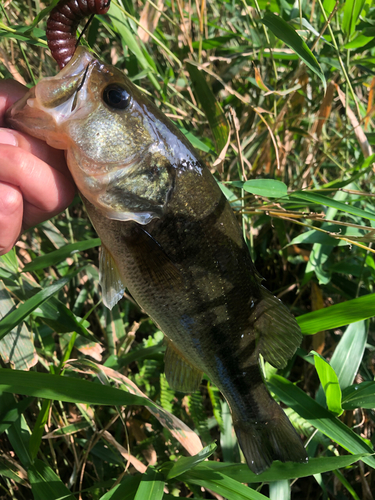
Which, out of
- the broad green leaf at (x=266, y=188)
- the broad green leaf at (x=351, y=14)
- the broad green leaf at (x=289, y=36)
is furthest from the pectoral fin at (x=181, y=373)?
the broad green leaf at (x=351, y=14)

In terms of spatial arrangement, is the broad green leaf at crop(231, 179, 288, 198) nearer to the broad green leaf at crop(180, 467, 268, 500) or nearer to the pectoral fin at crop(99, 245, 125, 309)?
the pectoral fin at crop(99, 245, 125, 309)

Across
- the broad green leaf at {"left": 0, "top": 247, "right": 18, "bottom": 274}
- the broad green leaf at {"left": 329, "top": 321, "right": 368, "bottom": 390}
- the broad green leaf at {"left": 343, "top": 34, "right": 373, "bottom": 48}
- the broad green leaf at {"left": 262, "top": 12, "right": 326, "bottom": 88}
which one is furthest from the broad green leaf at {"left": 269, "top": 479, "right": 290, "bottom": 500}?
the broad green leaf at {"left": 343, "top": 34, "right": 373, "bottom": 48}

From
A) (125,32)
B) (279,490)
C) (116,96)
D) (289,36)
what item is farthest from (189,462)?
(125,32)

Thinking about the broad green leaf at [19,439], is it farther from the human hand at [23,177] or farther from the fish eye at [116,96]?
the fish eye at [116,96]

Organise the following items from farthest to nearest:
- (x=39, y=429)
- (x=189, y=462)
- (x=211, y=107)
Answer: (x=211, y=107), (x=39, y=429), (x=189, y=462)

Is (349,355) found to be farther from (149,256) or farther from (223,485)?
(149,256)

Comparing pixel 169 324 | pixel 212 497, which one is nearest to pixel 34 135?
pixel 169 324

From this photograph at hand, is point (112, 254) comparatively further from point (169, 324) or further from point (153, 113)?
point (153, 113)
